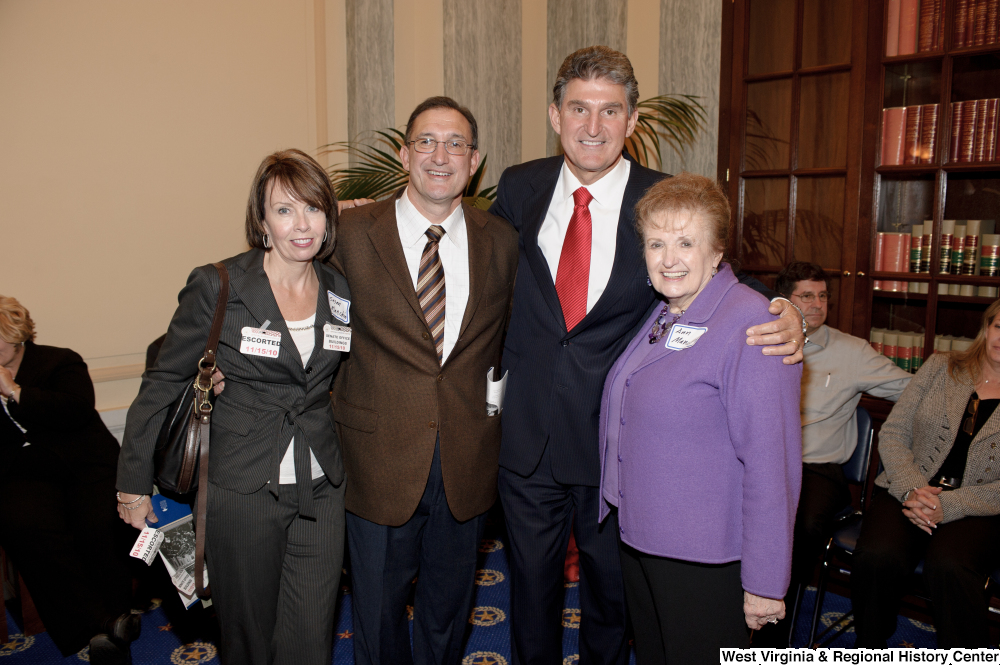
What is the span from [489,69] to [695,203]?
3.53 meters

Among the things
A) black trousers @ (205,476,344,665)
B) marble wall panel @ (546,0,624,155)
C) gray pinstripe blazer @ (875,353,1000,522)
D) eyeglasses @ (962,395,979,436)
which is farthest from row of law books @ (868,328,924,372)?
black trousers @ (205,476,344,665)

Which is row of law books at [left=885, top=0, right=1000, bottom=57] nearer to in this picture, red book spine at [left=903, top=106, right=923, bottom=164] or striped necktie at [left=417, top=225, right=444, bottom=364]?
red book spine at [left=903, top=106, right=923, bottom=164]

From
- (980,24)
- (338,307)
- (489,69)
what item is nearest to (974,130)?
(980,24)

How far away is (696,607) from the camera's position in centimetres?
173

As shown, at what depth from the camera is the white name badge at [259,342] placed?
1856mm

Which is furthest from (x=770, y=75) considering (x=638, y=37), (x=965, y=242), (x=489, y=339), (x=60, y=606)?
(x=60, y=606)

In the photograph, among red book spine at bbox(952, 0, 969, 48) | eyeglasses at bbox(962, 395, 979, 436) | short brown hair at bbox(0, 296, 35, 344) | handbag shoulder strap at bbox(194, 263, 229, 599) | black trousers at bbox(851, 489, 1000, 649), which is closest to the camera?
handbag shoulder strap at bbox(194, 263, 229, 599)

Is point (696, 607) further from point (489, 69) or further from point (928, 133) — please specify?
point (489, 69)

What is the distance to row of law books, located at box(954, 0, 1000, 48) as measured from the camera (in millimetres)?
3691

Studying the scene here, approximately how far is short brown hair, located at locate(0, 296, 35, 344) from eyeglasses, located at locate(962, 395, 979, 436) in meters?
4.12

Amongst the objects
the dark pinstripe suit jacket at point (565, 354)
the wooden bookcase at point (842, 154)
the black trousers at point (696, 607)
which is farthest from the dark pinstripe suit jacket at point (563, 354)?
the wooden bookcase at point (842, 154)

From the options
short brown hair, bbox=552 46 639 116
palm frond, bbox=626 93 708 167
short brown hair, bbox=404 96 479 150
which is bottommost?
short brown hair, bbox=404 96 479 150

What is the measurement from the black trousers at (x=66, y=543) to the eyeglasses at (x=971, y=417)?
12.0 feet

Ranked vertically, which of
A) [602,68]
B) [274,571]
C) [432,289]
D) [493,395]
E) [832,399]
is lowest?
[274,571]
